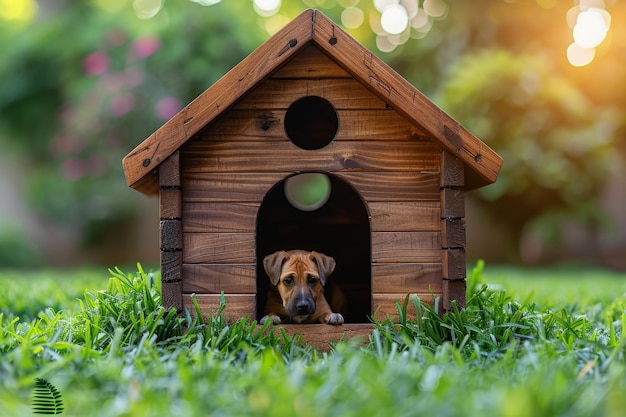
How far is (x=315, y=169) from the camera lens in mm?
4281

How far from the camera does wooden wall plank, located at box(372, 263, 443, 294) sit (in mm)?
4281

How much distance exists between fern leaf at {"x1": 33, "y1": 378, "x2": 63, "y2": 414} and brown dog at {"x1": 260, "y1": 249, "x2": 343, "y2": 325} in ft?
5.52

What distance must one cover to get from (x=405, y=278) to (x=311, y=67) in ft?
4.77

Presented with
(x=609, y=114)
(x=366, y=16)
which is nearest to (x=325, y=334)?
(x=609, y=114)

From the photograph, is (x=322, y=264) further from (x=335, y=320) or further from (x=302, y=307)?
(x=335, y=320)

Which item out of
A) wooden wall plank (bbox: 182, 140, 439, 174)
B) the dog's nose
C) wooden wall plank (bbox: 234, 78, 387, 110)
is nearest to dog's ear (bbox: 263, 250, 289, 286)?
the dog's nose

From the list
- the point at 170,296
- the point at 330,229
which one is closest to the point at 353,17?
the point at 330,229

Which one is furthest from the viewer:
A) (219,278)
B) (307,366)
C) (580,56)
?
(580,56)

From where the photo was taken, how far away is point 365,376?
8.53 ft

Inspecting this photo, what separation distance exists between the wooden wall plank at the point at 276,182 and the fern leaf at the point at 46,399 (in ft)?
5.13

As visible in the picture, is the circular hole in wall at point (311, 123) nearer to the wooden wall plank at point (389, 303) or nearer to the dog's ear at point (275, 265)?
the dog's ear at point (275, 265)

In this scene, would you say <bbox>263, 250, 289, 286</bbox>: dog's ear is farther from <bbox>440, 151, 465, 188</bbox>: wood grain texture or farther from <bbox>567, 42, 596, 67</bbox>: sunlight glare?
<bbox>567, 42, 596, 67</bbox>: sunlight glare

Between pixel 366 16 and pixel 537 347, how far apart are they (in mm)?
13143

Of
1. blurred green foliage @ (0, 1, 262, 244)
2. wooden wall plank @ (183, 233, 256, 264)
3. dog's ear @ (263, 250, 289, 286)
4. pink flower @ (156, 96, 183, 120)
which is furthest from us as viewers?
blurred green foliage @ (0, 1, 262, 244)
